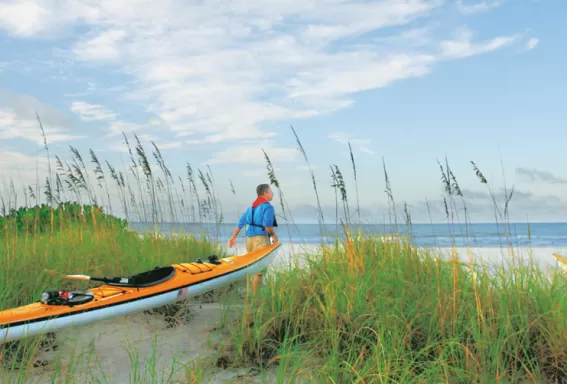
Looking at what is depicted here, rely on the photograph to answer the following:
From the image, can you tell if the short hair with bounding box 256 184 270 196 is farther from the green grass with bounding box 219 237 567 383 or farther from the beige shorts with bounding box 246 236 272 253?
the green grass with bounding box 219 237 567 383

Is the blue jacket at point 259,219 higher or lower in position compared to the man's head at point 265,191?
lower

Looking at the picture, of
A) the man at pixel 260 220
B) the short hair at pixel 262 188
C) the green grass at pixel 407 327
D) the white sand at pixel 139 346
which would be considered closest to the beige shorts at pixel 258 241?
the man at pixel 260 220

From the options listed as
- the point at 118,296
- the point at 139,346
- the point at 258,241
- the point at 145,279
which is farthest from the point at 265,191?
the point at 139,346

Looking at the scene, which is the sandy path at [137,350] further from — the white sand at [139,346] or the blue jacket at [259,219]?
the blue jacket at [259,219]

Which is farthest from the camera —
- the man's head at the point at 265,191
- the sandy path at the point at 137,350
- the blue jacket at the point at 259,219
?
the man's head at the point at 265,191

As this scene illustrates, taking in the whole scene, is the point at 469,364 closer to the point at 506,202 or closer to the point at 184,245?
the point at 506,202

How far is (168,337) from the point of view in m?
5.10

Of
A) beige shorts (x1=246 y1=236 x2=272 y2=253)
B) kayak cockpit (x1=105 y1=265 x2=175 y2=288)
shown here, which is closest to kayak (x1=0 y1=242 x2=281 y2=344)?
kayak cockpit (x1=105 y1=265 x2=175 y2=288)

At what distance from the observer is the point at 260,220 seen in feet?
22.9

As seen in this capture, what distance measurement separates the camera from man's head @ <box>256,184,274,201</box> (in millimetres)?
7043

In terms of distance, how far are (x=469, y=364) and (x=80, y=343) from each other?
3558mm

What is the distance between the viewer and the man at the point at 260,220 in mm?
6926


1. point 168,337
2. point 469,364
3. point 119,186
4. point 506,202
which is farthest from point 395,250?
point 119,186

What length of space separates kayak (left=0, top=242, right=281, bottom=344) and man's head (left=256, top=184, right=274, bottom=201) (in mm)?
920
